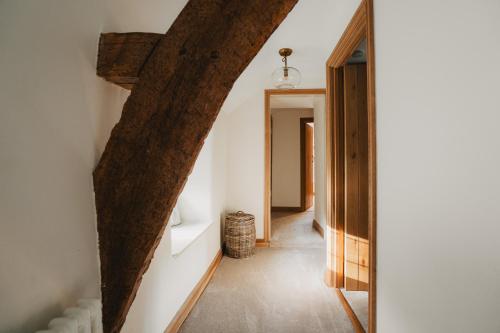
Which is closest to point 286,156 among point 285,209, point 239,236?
point 285,209

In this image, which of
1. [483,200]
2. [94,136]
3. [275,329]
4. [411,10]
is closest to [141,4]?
[94,136]

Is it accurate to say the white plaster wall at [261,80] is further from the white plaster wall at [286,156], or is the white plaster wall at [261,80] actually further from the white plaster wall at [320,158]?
the white plaster wall at [286,156]

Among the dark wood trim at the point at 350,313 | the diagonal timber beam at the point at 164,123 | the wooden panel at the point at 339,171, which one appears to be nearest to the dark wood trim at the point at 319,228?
the wooden panel at the point at 339,171

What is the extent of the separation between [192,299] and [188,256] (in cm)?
38

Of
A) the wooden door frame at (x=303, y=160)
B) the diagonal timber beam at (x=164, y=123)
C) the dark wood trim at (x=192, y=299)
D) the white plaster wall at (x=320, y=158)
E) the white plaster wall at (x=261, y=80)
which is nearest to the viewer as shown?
the diagonal timber beam at (x=164, y=123)

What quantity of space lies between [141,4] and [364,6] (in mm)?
1283

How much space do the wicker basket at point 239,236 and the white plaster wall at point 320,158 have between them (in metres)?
1.47

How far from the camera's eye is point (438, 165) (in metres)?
0.97

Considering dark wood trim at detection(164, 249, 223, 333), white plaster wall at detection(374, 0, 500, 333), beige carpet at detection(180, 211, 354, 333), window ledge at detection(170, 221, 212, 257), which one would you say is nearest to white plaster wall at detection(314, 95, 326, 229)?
beige carpet at detection(180, 211, 354, 333)

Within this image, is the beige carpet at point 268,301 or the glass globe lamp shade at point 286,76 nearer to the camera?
the beige carpet at point 268,301

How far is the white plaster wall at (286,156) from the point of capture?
628 centimetres

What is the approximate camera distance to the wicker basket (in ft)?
10.3

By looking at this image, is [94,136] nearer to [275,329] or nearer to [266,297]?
[275,329]

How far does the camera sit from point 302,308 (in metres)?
2.09
